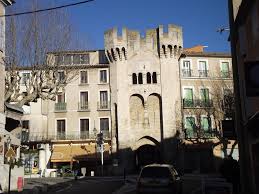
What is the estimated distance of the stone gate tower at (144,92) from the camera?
4878cm

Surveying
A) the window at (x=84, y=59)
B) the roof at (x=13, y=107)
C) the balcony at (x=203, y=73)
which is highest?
the window at (x=84, y=59)

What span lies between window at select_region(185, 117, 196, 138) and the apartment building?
0.37 ft

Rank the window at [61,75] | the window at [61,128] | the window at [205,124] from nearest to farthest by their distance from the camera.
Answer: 1. the window at [61,75]
2. the window at [205,124]
3. the window at [61,128]

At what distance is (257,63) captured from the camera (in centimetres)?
667

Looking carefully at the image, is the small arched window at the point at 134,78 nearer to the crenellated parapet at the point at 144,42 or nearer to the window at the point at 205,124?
the crenellated parapet at the point at 144,42

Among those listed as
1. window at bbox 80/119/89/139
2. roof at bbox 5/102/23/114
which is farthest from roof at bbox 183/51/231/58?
roof at bbox 5/102/23/114

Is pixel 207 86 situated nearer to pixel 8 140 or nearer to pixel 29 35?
pixel 29 35

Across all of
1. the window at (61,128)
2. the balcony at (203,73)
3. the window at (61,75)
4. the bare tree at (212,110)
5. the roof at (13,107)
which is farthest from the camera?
the balcony at (203,73)

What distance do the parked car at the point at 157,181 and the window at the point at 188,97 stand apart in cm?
3193

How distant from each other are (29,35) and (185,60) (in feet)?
85.6

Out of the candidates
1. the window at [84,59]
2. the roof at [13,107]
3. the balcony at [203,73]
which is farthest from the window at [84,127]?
the roof at [13,107]

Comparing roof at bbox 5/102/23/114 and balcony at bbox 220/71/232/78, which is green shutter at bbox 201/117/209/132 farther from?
roof at bbox 5/102/23/114

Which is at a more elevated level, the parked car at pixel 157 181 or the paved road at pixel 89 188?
the parked car at pixel 157 181

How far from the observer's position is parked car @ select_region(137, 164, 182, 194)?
1769cm
